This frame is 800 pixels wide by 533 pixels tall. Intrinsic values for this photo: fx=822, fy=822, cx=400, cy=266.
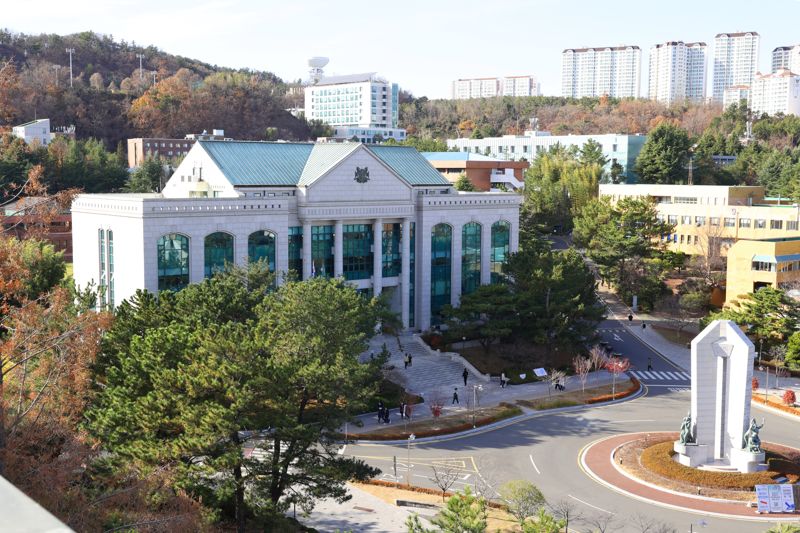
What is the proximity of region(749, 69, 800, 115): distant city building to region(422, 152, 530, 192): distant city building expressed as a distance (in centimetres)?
9947

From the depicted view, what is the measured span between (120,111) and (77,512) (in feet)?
368

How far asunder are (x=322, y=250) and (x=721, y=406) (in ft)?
85.4

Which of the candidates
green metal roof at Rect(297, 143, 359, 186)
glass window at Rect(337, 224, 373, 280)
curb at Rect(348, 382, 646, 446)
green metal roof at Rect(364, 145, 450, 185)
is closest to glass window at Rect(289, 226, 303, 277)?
glass window at Rect(337, 224, 373, 280)

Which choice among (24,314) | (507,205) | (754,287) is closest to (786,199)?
(754,287)

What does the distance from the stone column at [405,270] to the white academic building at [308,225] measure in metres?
0.07

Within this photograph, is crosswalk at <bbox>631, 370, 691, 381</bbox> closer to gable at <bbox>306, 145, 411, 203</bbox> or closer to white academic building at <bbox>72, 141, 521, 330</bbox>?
white academic building at <bbox>72, 141, 521, 330</bbox>

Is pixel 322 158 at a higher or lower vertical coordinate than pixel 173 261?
higher

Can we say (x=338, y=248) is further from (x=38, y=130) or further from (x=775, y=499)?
(x=38, y=130)

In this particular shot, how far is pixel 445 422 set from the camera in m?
39.4

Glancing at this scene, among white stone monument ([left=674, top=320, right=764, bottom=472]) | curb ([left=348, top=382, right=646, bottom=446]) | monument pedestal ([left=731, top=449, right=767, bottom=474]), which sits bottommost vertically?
curb ([left=348, top=382, right=646, bottom=446])

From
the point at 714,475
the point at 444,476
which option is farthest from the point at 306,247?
the point at 714,475

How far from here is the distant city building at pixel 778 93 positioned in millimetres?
177375

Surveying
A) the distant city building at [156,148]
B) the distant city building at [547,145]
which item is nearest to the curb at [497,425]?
the distant city building at [547,145]

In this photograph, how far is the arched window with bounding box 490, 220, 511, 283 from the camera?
57.7 meters
